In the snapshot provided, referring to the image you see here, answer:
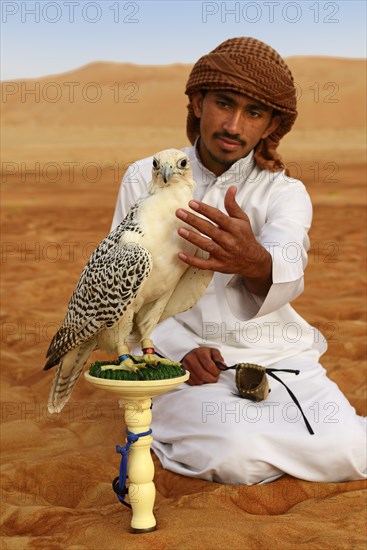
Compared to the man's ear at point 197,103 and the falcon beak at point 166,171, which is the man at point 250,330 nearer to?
the man's ear at point 197,103

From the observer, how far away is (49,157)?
3112 centimetres

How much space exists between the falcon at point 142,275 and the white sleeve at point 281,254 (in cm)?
40

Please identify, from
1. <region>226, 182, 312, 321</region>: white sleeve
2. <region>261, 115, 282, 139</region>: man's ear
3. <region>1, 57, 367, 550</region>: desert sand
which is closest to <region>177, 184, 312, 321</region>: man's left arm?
<region>226, 182, 312, 321</region>: white sleeve

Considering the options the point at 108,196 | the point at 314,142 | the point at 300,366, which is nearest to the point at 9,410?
the point at 300,366

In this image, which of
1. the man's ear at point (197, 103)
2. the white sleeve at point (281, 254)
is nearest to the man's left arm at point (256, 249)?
the white sleeve at point (281, 254)

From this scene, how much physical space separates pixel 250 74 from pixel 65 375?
1.47 m

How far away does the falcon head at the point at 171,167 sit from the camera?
2.55 metres

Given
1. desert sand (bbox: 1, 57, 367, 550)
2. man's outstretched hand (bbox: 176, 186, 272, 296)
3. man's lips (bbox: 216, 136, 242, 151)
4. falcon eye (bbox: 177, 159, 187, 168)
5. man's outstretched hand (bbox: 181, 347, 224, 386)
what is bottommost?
desert sand (bbox: 1, 57, 367, 550)

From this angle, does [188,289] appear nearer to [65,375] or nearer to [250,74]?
[65,375]

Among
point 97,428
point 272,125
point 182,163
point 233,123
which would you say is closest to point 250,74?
point 233,123

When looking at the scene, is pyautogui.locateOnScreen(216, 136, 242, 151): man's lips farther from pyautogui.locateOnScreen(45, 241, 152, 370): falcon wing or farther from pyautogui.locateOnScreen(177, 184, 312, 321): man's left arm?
pyautogui.locateOnScreen(45, 241, 152, 370): falcon wing

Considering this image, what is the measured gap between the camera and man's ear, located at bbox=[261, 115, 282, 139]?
3.60 metres

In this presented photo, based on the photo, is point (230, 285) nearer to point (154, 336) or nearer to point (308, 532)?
point (154, 336)

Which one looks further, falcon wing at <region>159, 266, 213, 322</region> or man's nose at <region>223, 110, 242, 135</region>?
man's nose at <region>223, 110, 242, 135</region>
